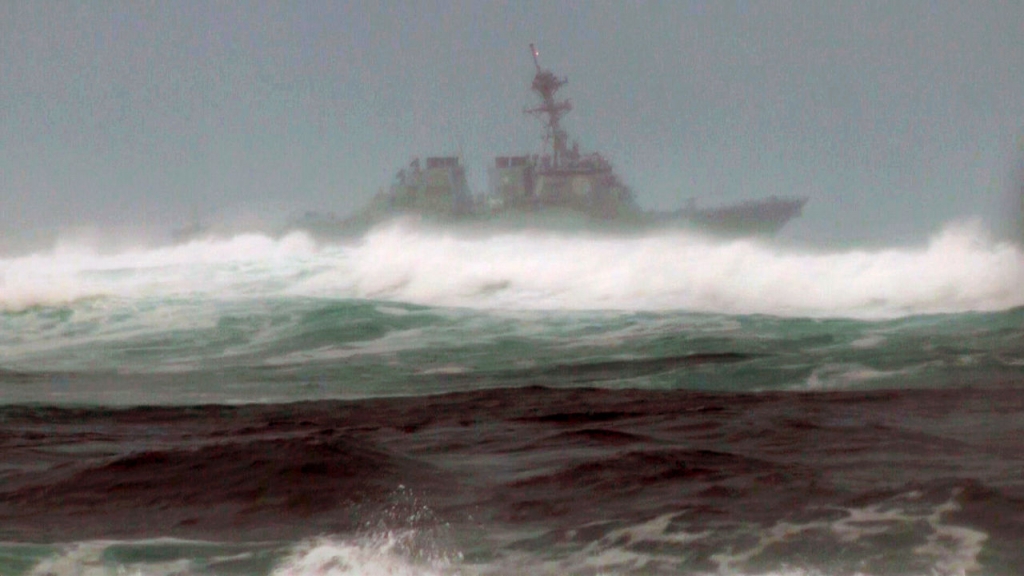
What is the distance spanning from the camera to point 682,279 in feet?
146

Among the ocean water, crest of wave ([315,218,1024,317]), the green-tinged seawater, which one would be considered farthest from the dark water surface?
crest of wave ([315,218,1024,317])

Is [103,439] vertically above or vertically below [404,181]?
below

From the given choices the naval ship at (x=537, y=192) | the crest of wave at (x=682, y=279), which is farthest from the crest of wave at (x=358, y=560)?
the naval ship at (x=537, y=192)

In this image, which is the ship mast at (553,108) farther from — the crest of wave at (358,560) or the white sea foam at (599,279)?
the crest of wave at (358,560)

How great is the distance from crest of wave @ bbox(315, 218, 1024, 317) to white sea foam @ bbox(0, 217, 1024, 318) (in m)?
0.06

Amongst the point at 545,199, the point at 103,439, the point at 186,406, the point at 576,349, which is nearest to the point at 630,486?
the point at 103,439

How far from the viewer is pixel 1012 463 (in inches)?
406

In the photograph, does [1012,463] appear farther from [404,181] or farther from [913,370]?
[404,181]

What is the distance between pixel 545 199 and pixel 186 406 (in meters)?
79.2

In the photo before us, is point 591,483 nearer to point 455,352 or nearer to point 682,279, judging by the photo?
point 455,352

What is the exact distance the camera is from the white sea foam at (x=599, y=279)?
35594 millimetres

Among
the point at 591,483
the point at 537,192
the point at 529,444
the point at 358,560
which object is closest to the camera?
the point at 358,560

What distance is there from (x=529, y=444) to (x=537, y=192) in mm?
84852

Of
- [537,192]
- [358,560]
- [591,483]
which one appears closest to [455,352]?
[591,483]
